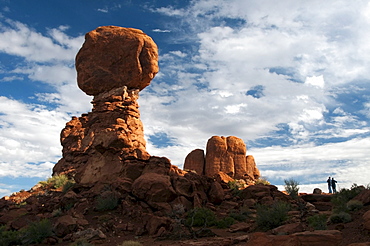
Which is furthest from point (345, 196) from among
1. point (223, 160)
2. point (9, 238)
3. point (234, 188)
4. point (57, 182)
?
point (57, 182)

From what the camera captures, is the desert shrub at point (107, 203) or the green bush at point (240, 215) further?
the desert shrub at point (107, 203)

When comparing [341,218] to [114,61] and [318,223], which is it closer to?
[318,223]

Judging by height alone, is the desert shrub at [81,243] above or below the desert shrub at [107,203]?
below

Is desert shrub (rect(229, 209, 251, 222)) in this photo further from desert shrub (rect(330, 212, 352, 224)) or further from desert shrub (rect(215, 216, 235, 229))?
desert shrub (rect(330, 212, 352, 224))

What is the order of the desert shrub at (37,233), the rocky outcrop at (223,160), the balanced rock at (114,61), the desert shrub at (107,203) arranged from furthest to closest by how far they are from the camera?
the rocky outcrop at (223,160)
the balanced rock at (114,61)
the desert shrub at (107,203)
the desert shrub at (37,233)

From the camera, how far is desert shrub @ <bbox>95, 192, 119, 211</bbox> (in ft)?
54.8

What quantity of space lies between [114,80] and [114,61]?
1.39 meters

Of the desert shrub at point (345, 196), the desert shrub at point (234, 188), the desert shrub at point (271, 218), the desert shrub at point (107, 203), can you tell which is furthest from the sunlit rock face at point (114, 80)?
the desert shrub at point (345, 196)

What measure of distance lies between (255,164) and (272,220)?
22491 millimetres

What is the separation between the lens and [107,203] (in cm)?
1673

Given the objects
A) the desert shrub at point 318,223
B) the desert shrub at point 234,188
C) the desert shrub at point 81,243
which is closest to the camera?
the desert shrub at point 318,223

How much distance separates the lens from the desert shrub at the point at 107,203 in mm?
16703

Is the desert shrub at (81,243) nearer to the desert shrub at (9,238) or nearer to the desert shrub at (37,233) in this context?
the desert shrub at (37,233)

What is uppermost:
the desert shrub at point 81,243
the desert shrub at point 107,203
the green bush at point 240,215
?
the desert shrub at point 107,203
